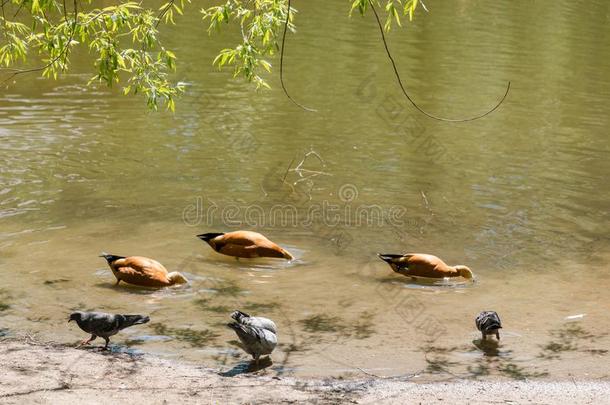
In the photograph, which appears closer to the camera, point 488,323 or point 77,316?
point 77,316

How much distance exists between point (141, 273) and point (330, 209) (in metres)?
3.94

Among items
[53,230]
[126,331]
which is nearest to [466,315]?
[126,331]

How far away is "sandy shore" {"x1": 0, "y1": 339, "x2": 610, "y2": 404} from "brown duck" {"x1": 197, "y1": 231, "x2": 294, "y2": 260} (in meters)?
2.89

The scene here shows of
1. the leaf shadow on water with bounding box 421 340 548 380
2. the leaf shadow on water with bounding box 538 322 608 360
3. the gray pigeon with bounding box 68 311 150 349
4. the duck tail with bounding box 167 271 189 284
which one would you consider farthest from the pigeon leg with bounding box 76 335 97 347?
the leaf shadow on water with bounding box 538 322 608 360

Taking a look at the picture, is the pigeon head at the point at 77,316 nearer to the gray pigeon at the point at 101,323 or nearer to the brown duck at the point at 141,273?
the gray pigeon at the point at 101,323

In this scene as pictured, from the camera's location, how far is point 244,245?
413 inches

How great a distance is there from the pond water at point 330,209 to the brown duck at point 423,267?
0.52 ft

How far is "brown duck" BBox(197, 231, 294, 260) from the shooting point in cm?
1045

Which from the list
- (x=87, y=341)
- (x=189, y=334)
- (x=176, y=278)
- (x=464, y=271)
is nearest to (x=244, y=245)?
(x=176, y=278)

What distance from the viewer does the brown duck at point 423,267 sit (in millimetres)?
10000

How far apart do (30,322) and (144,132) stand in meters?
8.14

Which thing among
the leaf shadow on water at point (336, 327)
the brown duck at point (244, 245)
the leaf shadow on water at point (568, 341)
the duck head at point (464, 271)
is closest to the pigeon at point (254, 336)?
the leaf shadow on water at point (336, 327)

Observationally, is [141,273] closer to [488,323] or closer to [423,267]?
[423,267]

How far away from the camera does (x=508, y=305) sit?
946 cm
